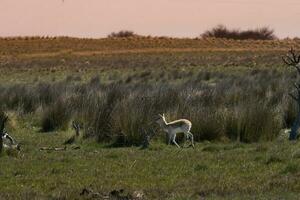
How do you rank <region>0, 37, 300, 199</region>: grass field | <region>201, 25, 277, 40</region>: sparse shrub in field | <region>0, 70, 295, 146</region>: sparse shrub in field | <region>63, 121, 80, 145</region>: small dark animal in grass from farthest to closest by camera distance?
<region>201, 25, 277, 40</region>: sparse shrub in field, <region>63, 121, 80, 145</region>: small dark animal in grass, <region>0, 70, 295, 146</region>: sparse shrub in field, <region>0, 37, 300, 199</region>: grass field

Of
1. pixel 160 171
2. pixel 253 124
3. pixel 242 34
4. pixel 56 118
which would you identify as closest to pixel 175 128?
pixel 253 124

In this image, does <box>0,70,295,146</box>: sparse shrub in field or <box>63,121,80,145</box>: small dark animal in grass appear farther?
<box>63,121,80,145</box>: small dark animal in grass

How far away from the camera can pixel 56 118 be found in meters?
21.4

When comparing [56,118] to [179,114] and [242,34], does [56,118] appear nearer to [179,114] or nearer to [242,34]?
[179,114]

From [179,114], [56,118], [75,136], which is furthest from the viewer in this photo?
[56,118]

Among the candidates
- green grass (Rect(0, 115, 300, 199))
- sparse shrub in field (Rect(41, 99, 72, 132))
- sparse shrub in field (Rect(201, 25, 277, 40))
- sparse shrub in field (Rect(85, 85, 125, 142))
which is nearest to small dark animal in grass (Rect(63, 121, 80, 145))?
sparse shrub in field (Rect(85, 85, 125, 142))

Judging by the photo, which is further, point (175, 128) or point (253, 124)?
point (253, 124)

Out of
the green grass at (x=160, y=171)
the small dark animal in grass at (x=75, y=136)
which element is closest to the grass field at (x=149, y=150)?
the green grass at (x=160, y=171)

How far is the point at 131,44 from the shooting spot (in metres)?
94.5

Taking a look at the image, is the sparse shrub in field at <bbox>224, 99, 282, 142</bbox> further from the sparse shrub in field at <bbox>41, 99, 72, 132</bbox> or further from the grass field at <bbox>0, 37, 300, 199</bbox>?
the sparse shrub in field at <bbox>41, 99, 72, 132</bbox>

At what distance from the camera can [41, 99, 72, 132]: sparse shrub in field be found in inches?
829

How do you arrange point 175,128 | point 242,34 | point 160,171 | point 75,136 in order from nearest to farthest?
point 160,171 < point 175,128 < point 75,136 < point 242,34

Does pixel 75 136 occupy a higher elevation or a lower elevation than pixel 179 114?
lower

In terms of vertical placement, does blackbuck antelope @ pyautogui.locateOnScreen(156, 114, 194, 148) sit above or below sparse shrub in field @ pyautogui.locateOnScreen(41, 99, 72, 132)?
above
